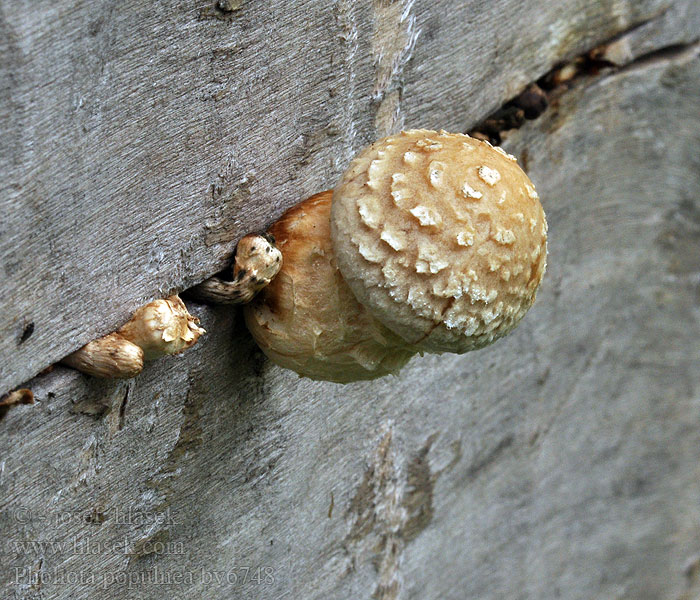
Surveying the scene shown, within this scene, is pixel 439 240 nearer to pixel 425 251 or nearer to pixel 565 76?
pixel 425 251

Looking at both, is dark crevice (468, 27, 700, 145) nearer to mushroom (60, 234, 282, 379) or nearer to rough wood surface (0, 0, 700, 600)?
rough wood surface (0, 0, 700, 600)

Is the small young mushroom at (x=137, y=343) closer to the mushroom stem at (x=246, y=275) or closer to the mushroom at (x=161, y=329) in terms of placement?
the mushroom at (x=161, y=329)

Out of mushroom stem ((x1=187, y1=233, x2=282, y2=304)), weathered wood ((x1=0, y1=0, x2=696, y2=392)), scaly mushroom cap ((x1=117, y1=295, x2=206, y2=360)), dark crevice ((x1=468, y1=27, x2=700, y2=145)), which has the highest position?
weathered wood ((x1=0, y1=0, x2=696, y2=392))

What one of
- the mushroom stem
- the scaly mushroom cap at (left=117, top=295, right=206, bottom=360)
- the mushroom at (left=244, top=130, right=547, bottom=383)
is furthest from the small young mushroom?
the mushroom at (left=244, top=130, right=547, bottom=383)

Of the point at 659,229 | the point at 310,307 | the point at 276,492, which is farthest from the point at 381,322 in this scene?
the point at 659,229

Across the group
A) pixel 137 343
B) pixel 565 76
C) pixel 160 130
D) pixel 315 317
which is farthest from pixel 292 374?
pixel 565 76

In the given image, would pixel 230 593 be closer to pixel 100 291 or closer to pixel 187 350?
pixel 187 350
